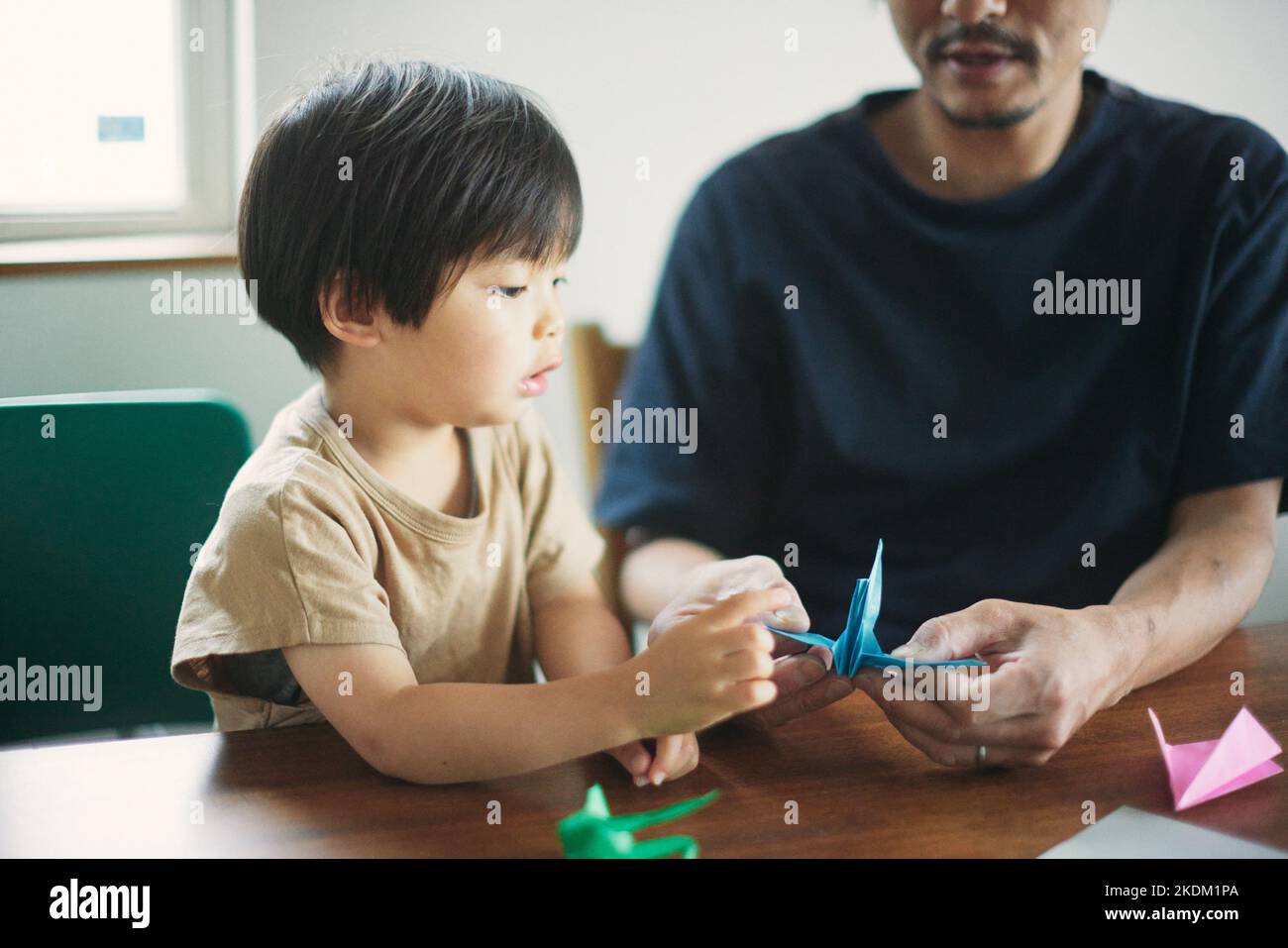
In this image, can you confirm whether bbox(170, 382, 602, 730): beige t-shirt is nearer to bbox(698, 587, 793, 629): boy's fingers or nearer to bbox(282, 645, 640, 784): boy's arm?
bbox(282, 645, 640, 784): boy's arm

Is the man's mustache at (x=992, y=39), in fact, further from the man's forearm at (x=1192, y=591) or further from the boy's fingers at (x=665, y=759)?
the boy's fingers at (x=665, y=759)

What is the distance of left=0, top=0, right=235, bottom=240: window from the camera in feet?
5.48

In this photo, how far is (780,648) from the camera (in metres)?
0.73

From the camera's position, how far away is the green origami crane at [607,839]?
557 mm

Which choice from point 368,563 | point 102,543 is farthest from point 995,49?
point 102,543

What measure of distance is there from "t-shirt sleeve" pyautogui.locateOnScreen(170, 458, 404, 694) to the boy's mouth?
0.46 ft

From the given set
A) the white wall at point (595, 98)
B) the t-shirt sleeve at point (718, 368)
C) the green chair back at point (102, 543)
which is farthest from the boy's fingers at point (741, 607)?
the white wall at point (595, 98)

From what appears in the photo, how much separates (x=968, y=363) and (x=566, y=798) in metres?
0.66

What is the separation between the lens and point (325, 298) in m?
0.79

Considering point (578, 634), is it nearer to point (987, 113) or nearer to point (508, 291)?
point (508, 291)

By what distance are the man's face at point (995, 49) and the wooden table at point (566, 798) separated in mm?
644

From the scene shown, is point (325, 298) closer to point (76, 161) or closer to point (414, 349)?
point (414, 349)

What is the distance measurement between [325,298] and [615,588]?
399 mm
